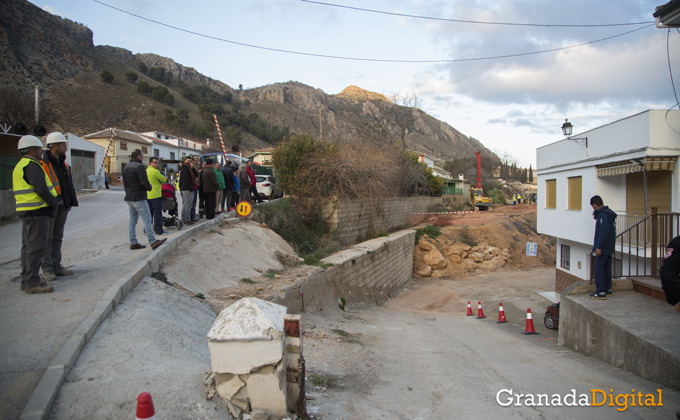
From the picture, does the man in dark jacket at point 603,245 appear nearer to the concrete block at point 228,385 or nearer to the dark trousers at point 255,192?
the concrete block at point 228,385

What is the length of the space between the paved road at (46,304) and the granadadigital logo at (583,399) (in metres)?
4.65

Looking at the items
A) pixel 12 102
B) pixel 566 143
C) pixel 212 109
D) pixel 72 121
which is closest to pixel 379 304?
pixel 566 143

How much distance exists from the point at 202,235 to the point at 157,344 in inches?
243

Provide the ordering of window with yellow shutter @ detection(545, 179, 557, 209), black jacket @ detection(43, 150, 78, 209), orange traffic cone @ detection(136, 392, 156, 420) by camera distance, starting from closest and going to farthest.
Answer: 1. orange traffic cone @ detection(136, 392, 156, 420)
2. black jacket @ detection(43, 150, 78, 209)
3. window with yellow shutter @ detection(545, 179, 557, 209)

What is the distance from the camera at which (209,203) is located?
1213cm

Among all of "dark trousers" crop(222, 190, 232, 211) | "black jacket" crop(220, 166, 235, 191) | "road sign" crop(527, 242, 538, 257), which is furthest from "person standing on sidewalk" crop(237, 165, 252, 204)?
"road sign" crop(527, 242, 538, 257)

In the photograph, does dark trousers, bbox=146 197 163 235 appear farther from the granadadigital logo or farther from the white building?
the white building

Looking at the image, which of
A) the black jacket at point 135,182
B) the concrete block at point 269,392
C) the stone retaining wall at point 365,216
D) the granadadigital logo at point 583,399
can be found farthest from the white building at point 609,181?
the black jacket at point 135,182

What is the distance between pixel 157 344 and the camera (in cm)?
405

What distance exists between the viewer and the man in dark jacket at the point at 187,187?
36.5ft

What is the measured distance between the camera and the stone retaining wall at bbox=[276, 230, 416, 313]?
9.63 m

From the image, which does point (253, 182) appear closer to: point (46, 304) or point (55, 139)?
point (55, 139)

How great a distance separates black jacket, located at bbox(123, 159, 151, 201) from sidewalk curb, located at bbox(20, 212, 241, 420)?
1.30 metres

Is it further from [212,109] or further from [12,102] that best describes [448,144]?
[12,102]
